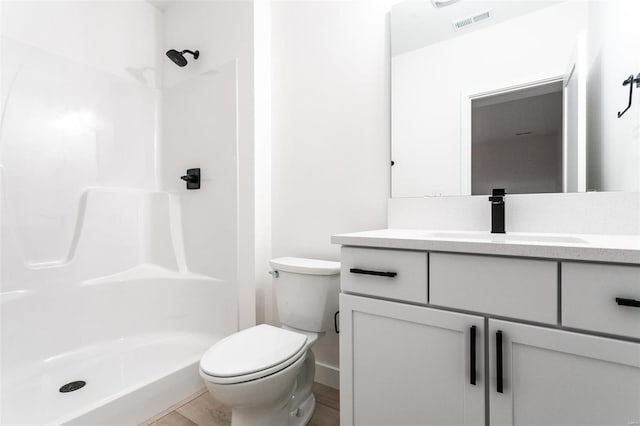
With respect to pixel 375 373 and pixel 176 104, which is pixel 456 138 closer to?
pixel 375 373

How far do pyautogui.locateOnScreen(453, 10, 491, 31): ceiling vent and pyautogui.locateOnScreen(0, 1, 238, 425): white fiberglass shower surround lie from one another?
1300 millimetres

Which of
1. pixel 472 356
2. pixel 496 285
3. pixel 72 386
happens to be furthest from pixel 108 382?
pixel 496 285

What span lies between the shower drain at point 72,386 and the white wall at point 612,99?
97.7 inches

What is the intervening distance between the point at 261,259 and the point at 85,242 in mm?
1131

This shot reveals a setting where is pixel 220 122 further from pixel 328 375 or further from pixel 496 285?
pixel 496 285

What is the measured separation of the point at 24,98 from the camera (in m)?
1.70

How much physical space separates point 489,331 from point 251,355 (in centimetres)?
82

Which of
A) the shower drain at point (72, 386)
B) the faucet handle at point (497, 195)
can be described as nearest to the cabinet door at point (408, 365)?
the faucet handle at point (497, 195)

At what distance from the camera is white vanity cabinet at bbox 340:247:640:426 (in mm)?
704

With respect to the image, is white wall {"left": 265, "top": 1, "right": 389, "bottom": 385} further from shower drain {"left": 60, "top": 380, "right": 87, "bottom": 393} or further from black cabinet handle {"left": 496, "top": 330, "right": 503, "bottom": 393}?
shower drain {"left": 60, "top": 380, "right": 87, "bottom": 393}

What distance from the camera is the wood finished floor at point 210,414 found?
141 centimetres

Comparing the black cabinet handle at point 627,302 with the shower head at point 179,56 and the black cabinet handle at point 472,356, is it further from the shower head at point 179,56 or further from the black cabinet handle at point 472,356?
the shower head at point 179,56

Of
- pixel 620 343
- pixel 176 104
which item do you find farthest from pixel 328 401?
pixel 176 104

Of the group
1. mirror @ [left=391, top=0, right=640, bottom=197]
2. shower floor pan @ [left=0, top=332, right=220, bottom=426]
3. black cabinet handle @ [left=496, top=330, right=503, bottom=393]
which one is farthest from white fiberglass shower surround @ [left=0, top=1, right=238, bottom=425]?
black cabinet handle @ [left=496, top=330, right=503, bottom=393]
